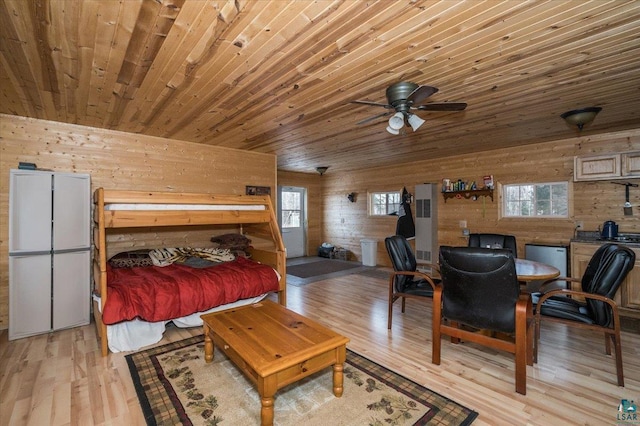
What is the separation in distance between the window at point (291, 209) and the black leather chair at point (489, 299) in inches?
237

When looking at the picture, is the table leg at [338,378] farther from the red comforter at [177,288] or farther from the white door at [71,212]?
the white door at [71,212]

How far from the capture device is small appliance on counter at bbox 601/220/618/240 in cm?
401

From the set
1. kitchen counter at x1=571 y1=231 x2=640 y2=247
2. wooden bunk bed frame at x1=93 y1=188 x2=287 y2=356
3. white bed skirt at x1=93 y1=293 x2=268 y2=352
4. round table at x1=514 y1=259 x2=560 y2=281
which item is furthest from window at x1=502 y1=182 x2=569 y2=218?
white bed skirt at x1=93 y1=293 x2=268 y2=352

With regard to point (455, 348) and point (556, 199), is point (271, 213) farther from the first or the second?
point (556, 199)

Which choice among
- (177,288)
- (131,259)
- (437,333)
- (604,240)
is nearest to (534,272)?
(437,333)

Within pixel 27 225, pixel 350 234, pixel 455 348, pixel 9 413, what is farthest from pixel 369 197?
pixel 9 413

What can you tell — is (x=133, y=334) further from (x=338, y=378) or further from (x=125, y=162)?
(x=125, y=162)

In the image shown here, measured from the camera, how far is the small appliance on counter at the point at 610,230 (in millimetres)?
4008

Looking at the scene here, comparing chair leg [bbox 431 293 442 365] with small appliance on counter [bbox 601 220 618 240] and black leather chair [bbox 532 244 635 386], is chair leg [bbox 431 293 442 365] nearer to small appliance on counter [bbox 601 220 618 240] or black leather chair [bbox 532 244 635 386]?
black leather chair [bbox 532 244 635 386]

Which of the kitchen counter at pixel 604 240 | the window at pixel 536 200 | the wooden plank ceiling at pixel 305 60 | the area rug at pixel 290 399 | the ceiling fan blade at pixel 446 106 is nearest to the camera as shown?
the wooden plank ceiling at pixel 305 60

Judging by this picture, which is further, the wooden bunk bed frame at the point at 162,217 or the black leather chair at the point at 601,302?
the wooden bunk bed frame at the point at 162,217

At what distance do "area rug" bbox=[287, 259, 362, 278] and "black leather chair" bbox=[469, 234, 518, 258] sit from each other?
9.92ft

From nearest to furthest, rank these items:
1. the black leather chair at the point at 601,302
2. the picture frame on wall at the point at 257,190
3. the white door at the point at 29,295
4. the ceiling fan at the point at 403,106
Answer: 1. the black leather chair at the point at 601,302
2. the ceiling fan at the point at 403,106
3. the white door at the point at 29,295
4. the picture frame on wall at the point at 257,190

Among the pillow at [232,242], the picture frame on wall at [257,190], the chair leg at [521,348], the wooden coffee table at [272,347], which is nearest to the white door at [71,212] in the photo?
the pillow at [232,242]
